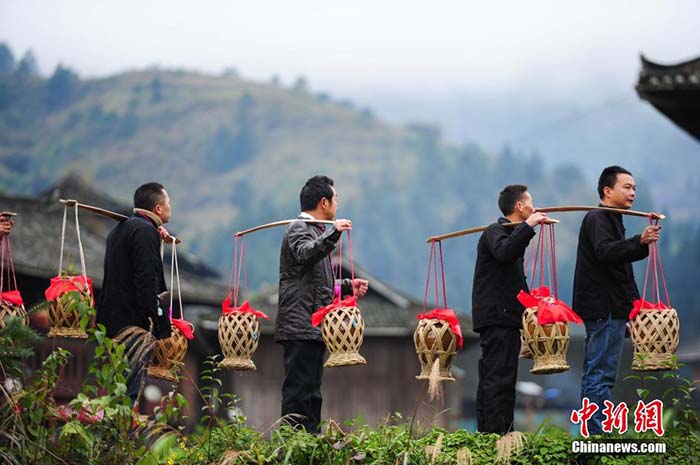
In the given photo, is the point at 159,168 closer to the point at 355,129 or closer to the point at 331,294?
the point at 355,129

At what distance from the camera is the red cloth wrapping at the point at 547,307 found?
6.13 metres

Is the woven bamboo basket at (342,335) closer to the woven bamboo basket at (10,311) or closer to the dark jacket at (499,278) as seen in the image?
the dark jacket at (499,278)

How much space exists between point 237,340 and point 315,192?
1.05 m

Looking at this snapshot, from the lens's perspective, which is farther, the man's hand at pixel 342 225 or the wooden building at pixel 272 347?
the wooden building at pixel 272 347

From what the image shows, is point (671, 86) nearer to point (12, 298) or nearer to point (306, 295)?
point (306, 295)

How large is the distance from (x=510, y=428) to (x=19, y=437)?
2.71 m

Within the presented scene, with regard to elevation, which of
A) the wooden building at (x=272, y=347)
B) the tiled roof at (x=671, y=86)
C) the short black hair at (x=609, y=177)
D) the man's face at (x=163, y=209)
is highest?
the tiled roof at (x=671, y=86)

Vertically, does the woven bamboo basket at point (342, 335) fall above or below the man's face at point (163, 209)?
below

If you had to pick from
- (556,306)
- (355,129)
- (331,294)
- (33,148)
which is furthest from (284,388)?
(355,129)

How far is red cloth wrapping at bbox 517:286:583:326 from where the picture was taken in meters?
6.13

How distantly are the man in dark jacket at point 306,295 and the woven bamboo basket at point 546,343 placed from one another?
1.18 meters

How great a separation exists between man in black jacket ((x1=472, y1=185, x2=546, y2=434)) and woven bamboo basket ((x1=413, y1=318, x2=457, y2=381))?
7.3 inches

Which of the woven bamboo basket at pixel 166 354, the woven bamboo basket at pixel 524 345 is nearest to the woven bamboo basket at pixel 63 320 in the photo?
the woven bamboo basket at pixel 166 354

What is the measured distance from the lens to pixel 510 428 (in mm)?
6375
